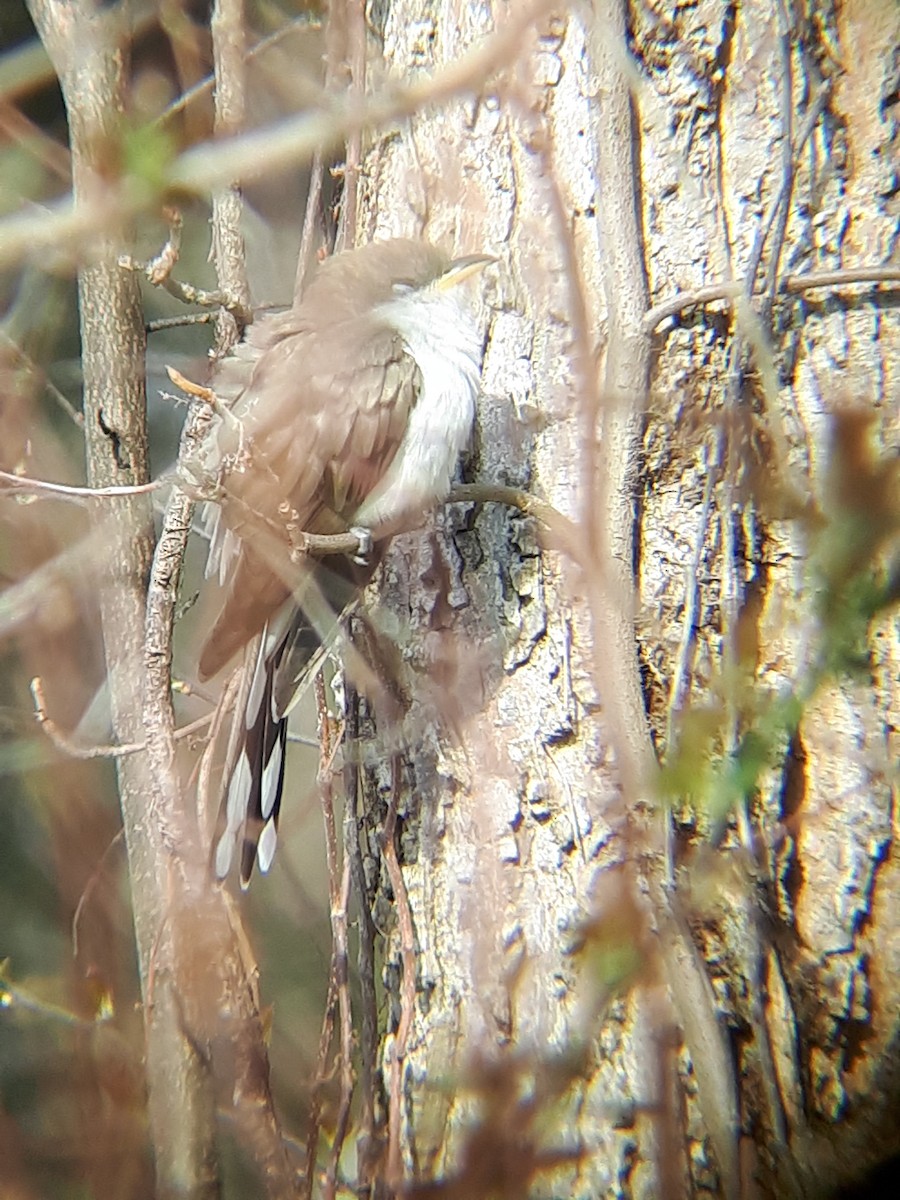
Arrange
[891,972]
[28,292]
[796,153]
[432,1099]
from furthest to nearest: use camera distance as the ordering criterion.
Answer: [28,292] → [432,1099] → [796,153] → [891,972]

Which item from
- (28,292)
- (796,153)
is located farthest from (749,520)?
(28,292)

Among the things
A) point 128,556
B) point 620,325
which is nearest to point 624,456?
point 620,325

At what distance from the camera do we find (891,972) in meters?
1.31

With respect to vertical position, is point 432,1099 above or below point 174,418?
below

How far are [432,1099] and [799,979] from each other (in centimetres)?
58

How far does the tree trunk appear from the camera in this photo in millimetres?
1316

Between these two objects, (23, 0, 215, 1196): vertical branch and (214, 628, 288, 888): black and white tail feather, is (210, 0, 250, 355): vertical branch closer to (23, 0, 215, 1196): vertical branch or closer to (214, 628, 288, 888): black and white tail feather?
(23, 0, 215, 1196): vertical branch

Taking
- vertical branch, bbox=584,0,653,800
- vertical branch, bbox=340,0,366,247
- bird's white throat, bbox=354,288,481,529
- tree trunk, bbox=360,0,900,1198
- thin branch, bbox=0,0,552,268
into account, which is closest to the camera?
thin branch, bbox=0,0,552,268

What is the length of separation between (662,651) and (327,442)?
24.6 inches

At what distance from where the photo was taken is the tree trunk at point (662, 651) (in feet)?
4.32

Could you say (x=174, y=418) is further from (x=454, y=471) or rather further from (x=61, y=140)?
(x=454, y=471)

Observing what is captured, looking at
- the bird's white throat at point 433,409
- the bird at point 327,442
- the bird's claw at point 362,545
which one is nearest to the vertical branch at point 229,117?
the bird at point 327,442

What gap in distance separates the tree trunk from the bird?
99 mm

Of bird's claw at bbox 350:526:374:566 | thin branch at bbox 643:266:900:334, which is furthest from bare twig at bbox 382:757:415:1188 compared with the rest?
thin branch at bbox 643:266:900:334
